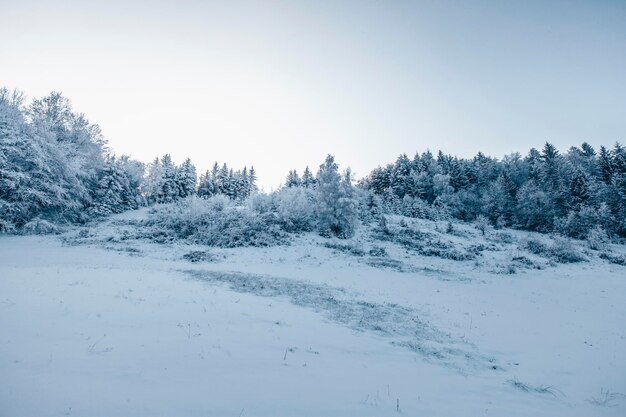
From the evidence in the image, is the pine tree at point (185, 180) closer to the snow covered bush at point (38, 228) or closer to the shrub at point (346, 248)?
the snow covered bush at point (38, 228)

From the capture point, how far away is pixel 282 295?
11672 millimetres

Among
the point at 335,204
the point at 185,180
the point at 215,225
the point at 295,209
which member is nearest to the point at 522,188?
the point at 335,204

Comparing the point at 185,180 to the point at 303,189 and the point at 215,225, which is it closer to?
the point at 303,189

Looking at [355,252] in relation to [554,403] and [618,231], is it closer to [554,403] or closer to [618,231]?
[554,403]

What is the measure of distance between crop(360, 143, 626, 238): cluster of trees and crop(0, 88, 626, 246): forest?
180 mm

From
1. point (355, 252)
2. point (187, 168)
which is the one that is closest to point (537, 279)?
point (355, 252)

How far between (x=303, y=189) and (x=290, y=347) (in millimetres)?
27401

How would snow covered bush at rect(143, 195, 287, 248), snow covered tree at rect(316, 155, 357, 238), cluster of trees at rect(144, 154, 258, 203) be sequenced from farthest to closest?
cluster of trees at rect(144, 154, 258, 203) < snow covered tree at rect(316, 155, 357, 238) < snow covered bush at rect(143, 195, 287, 248)

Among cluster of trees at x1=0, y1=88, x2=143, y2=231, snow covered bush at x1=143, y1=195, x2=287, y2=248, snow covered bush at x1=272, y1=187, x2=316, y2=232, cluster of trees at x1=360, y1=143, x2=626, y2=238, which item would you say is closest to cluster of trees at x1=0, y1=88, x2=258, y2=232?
cluster of trees at x1=0, y1=88, x2=143, y2=231

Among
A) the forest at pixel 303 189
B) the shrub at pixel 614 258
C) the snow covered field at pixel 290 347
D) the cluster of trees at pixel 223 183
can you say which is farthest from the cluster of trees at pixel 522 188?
the snow covered field at pixel 290 347

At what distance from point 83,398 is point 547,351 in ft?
31.4

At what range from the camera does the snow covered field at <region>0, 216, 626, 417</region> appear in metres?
4.12

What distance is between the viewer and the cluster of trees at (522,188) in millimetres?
42188

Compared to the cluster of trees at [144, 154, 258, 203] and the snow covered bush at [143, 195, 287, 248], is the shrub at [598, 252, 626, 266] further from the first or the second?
the cluster of trees at [144, 154, 258, 203]
